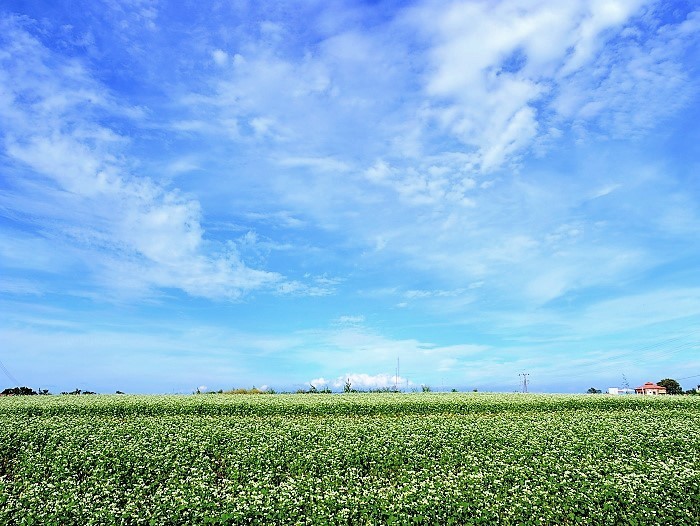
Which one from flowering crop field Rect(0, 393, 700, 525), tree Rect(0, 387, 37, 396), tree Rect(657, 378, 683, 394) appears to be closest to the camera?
flowering crop field Rect(0, 393, 700, 525)

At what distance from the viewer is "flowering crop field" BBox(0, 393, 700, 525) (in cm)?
1368

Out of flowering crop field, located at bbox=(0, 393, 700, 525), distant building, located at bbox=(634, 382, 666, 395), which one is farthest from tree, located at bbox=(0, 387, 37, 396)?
distant building, located at bbox=(634, 382, 666, 395)

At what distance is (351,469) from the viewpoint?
16266mm

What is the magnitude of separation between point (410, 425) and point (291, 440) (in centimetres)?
475

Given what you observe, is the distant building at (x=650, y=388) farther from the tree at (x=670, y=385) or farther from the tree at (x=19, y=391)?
the tree at (x=19, y=391)

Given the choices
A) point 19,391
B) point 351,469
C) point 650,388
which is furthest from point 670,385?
point 19,391

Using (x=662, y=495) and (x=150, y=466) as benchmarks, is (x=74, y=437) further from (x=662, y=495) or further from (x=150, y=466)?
(x=662, y=495)

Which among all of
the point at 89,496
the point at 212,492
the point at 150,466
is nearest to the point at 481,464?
the point at 212,492

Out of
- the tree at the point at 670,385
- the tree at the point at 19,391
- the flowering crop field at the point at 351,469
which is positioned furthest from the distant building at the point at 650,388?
the tree at the point at 19,391

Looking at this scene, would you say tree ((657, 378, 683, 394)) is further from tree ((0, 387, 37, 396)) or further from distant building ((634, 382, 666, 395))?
tree ((0, 387, 37, 396))

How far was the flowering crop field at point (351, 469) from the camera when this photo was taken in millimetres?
13680

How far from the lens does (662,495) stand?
1433 centimetres

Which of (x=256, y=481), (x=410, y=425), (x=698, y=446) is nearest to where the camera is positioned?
(x=256, y=481)

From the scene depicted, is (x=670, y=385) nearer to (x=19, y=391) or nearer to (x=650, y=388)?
(x=650, y=388)
